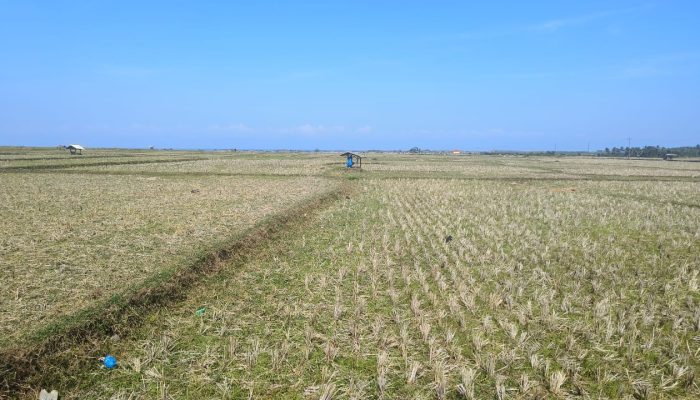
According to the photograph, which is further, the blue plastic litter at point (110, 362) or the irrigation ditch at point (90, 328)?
the blue plastic litter at point (110, 362)

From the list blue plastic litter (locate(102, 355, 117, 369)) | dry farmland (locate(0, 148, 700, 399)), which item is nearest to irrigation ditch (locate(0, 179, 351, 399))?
dry farmland (locate(0, 148, 700, 399))

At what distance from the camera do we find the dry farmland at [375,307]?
15.1 ft

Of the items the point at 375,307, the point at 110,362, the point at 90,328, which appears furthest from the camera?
the point at 375,307

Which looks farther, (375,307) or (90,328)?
(375,307)

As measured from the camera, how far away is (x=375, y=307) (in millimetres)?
6750

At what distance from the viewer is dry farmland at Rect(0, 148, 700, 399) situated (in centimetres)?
460

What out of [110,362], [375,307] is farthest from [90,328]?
[375,307]

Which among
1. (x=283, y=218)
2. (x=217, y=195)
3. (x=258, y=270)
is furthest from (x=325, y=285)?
(x=217, y=195)

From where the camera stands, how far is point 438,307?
675cm

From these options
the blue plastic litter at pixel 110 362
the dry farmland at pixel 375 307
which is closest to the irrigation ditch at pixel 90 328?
the dry farmland at pixel 375 307

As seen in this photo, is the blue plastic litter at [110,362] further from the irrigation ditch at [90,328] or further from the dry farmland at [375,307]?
the irrigation ditch at [90,328]

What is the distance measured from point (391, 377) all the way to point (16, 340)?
487 centimetres

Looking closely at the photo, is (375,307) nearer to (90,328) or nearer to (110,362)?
(110,362)

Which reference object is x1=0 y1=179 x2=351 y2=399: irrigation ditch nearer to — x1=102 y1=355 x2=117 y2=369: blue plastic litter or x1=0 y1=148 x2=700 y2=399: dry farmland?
x1=0 y1=148 x2=700 y2=399: dry farmland
